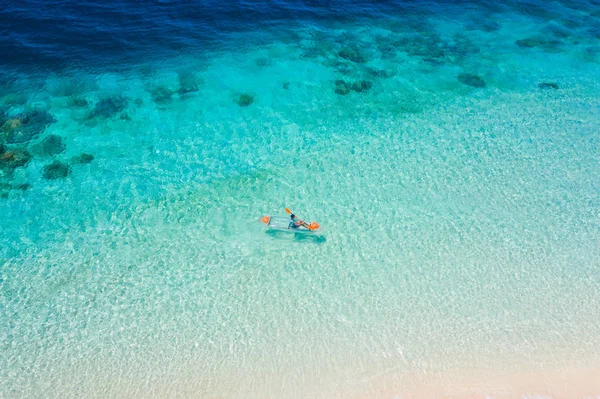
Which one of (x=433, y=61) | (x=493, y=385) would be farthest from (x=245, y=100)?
(x=493, y=385)

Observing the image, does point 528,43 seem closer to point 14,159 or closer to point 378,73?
point 378,73

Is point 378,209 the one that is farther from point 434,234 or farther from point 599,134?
point 599,134

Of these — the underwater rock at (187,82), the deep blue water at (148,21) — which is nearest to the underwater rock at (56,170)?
the underwater rock at (187,82)

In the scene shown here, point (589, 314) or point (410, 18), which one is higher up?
point (410, 18)

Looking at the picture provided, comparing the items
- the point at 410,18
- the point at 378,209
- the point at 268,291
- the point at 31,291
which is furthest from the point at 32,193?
the point at 410,18

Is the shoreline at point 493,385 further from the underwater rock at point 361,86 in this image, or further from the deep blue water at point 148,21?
the deep blue water at point 148,21

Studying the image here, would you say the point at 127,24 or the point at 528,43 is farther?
the point at 528,43
